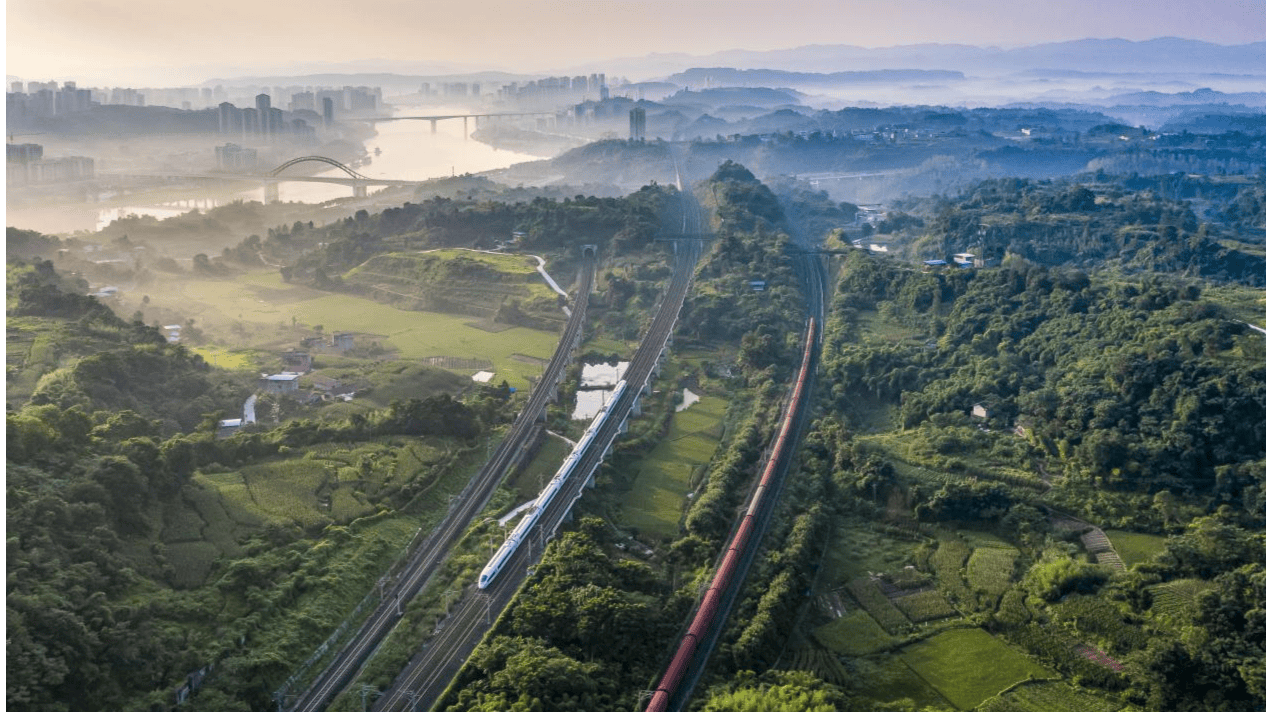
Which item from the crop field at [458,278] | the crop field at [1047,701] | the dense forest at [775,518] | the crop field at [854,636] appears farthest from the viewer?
the crop field at [458,278]

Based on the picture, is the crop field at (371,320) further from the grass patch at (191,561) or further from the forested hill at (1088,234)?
the forested hill at (1088,234)

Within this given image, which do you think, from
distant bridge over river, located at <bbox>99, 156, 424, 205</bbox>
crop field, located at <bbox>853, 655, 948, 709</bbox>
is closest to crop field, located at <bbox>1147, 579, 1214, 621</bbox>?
crop field, located at <bbox>853, 655, 948, 709</bbox>

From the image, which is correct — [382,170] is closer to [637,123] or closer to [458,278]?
[637,123]

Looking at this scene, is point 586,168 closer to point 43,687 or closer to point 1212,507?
point 1212,507

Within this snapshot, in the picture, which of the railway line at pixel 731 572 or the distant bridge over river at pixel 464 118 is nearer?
the railway line at pixel 731 572

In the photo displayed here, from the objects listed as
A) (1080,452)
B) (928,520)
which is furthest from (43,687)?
(1080,452)

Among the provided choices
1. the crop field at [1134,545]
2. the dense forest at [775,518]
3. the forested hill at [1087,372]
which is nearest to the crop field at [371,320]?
the dense forest at [775,518]

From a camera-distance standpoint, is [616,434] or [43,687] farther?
[616,434]

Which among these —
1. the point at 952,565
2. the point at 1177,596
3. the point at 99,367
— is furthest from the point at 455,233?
the point at 1177,596
